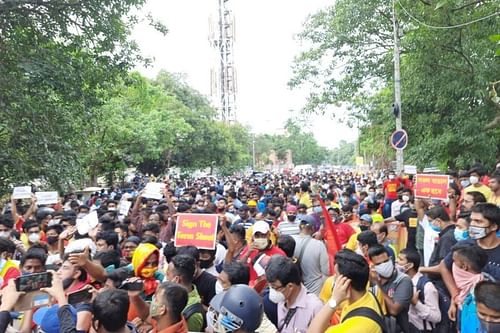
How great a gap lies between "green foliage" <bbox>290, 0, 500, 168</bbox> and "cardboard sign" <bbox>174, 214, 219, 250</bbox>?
6.99 metres

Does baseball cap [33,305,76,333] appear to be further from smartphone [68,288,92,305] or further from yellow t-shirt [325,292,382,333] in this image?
yellow t-shirt [325,292,382,333]

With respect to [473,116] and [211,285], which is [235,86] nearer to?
[473,116]

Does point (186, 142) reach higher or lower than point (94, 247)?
higher

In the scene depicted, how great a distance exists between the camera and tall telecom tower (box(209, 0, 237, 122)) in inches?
A: 3580

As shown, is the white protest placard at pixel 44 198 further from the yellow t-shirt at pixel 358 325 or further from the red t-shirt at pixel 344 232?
the yellow t-shirt at pixel 358 325

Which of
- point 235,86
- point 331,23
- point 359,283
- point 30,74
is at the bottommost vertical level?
point 359,283

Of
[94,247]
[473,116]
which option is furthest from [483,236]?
[473,116]

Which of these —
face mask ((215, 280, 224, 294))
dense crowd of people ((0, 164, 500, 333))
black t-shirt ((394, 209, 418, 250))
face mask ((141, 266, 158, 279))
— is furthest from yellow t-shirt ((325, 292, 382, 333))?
black t-shirt ((394, 209, 418, 250))

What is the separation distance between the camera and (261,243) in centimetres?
546

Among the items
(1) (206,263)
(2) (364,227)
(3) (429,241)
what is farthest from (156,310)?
(2) (364,227)

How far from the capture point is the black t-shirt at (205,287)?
4.37 meters

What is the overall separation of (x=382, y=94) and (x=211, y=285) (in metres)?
17.0

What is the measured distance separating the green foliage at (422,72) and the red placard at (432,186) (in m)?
3.62

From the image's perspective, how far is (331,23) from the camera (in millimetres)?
18766
